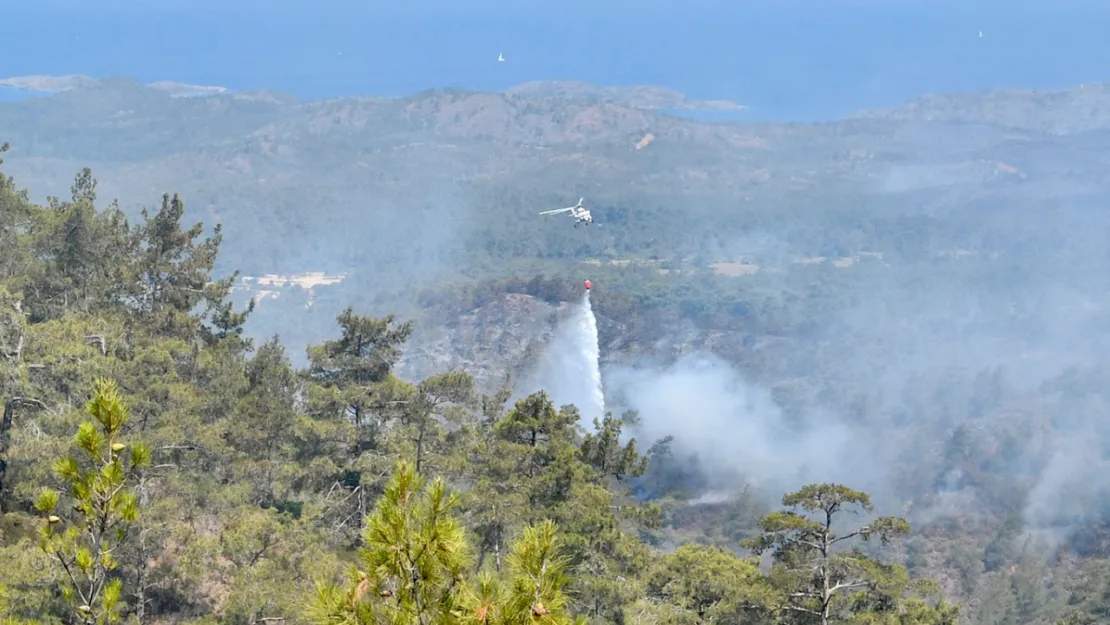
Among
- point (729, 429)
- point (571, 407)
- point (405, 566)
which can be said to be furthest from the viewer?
point (729, 429)

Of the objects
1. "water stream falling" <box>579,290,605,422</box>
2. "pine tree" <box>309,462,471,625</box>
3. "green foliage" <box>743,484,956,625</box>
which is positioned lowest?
"green foliage" <box>743,484,956,625</box>

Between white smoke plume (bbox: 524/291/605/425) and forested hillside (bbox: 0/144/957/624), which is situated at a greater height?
white smoke plume (bbox: 524/291/605/425)

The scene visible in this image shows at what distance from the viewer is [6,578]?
16.9m

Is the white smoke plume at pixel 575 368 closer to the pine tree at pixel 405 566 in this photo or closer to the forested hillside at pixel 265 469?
Result: the forested hillside at pixel 265 469

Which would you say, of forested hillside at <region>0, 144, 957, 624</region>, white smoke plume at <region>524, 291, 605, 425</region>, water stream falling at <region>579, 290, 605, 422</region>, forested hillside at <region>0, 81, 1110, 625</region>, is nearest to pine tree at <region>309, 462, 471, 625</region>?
forested hillside at <region>0, 81, 1110, 625</region>

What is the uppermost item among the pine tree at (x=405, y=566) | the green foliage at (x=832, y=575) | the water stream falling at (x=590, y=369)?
the water stream falling at (x=590, y=369)

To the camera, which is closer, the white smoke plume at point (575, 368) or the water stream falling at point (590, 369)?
the water stream falling at point (590, 369)

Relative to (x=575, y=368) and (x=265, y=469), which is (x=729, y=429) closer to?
(x=575, y=368)

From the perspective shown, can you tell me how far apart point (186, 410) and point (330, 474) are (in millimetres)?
3739

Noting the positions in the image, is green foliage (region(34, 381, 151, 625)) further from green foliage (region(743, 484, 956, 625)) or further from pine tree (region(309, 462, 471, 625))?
green foliage (region(743, 484, 956, 625))

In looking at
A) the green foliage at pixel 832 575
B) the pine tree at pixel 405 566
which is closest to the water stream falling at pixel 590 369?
the green foliage at pixel 832 575

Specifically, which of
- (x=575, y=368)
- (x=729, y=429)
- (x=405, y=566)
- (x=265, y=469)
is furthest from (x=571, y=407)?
(x=575, y=368)

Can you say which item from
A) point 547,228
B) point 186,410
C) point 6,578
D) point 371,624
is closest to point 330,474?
point 186,410

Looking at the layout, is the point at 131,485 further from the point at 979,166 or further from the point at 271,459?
the point at 979,166
